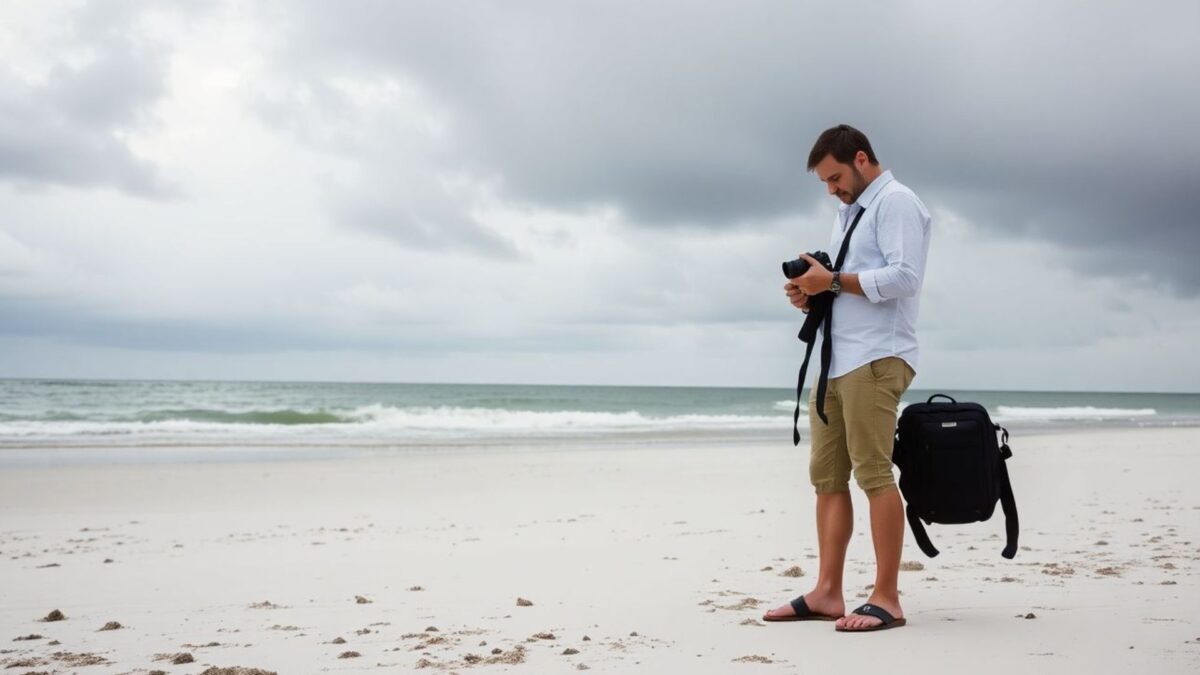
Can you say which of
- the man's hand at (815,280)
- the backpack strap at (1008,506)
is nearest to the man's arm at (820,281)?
the man's hand at (815,280)

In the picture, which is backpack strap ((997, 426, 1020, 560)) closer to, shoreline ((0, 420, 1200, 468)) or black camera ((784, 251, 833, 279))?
black camera ((784, 251, 833, 279))

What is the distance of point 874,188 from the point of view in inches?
122

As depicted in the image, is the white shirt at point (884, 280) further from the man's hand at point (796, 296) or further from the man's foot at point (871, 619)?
the man's foot at point (871, 619)

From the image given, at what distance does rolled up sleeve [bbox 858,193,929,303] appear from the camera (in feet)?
9.53

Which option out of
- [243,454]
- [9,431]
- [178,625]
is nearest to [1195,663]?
[178,625]

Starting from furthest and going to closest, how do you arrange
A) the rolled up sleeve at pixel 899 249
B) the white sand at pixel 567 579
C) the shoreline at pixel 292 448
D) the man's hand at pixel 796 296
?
1. the shoreline at pixel 292 448
2. the man's hand at pixel 796 296
3. the rolled up sleeve at pixel 899 249
4. the white sand at pixel 567 579

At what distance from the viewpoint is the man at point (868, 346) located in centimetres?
295

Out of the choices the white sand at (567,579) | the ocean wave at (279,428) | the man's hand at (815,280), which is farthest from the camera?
the ocean wave at (279,428)

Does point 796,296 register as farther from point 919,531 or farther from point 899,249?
point 919,531

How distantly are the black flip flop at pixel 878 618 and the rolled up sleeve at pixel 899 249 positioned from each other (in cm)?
103

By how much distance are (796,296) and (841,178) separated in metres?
0.44

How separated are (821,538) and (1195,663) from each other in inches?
46.2

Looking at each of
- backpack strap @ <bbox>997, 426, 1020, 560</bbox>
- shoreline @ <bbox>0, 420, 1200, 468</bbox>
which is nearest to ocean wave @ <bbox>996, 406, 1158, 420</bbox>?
shoreline @ <bbox>0, 420, 1200, 468</bbox>

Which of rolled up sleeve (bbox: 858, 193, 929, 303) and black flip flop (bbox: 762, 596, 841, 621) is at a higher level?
rolled up sleeve (bbox: 858, 193, 929, 303)
